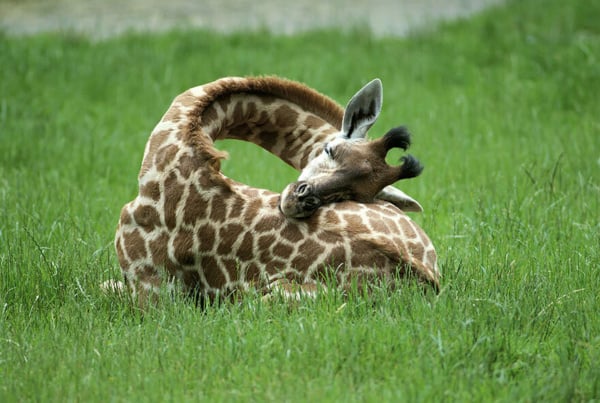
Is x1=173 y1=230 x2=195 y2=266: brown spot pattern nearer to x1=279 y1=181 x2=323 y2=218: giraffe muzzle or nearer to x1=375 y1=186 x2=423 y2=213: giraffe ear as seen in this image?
x1=279 y1=181 x2=323 y2=218: giraffe muzzle

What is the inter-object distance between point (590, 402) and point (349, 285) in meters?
1.26

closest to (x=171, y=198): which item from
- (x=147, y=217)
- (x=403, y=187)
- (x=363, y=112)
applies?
(x=147, y=217)

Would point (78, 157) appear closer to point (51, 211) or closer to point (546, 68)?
point (51, 211)

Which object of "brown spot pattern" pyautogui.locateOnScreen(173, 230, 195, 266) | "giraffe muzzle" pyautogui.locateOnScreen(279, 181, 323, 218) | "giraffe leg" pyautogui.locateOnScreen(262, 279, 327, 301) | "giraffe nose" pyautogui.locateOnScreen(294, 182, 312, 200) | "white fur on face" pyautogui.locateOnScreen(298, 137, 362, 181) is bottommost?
"giraffe leg" pyautogui.locateOnScreen(262, 279, 327, 301)

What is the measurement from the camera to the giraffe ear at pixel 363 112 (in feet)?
15.9

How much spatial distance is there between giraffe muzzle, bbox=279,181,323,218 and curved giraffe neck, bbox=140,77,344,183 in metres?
0.46

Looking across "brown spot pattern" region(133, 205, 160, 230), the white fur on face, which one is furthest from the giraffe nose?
"brown spot pattern" region(133, 205, 160, 230)

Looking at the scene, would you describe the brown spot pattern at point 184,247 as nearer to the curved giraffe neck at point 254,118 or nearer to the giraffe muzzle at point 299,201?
the curved giraffe neck at point 254,118

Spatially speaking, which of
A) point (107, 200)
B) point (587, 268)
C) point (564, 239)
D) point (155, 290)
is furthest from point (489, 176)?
point (155, 290)

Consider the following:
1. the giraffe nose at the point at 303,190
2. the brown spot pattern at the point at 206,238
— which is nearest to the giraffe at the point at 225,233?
the brown spot pattern at the point at 206,238

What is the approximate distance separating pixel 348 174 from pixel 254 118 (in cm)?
84

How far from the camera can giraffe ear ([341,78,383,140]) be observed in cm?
484

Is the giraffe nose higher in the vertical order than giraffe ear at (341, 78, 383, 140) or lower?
lower

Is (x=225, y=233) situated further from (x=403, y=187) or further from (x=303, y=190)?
(x=403, y=187)
